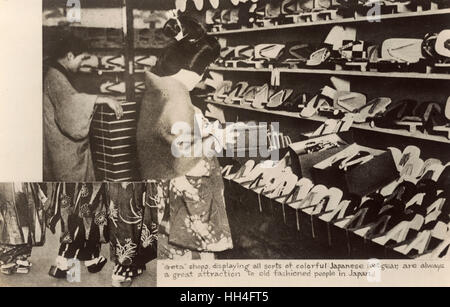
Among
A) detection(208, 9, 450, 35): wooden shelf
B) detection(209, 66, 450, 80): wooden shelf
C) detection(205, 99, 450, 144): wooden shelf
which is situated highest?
detection(208, 9, 450, 35): wooden shelf

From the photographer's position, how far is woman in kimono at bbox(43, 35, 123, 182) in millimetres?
2182

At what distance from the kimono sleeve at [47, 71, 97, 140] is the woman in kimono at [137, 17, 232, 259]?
22 cm

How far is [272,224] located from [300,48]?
2.35 ft

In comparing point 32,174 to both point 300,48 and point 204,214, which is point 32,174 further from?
point 300,48

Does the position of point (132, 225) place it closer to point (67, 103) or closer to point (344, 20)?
point (67, 103)

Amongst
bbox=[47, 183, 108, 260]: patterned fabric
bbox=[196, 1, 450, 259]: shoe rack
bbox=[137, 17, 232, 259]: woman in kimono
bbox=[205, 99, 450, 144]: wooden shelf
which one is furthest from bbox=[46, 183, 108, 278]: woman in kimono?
bbox=[205, 99, 450, 144]: wooden shelf

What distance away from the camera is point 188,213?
224 cm

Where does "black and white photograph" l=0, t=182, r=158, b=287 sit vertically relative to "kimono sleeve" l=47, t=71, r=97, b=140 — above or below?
below

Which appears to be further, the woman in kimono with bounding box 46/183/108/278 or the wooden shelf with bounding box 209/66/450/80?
the woman in kimono with bounding box 46/183/108/278

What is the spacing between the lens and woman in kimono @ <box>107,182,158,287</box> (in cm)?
223

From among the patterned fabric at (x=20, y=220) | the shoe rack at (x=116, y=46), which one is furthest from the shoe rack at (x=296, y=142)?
the patterned fabric at (x=20, y=220)

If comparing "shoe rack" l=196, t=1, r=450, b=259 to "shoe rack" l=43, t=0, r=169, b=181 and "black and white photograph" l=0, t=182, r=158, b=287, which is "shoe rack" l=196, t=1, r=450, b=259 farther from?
"black and white photograph" l=0, t=182, r=158, b=287

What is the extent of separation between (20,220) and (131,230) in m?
0.46

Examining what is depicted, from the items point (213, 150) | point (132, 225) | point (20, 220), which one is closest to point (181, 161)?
point (213, 150)
